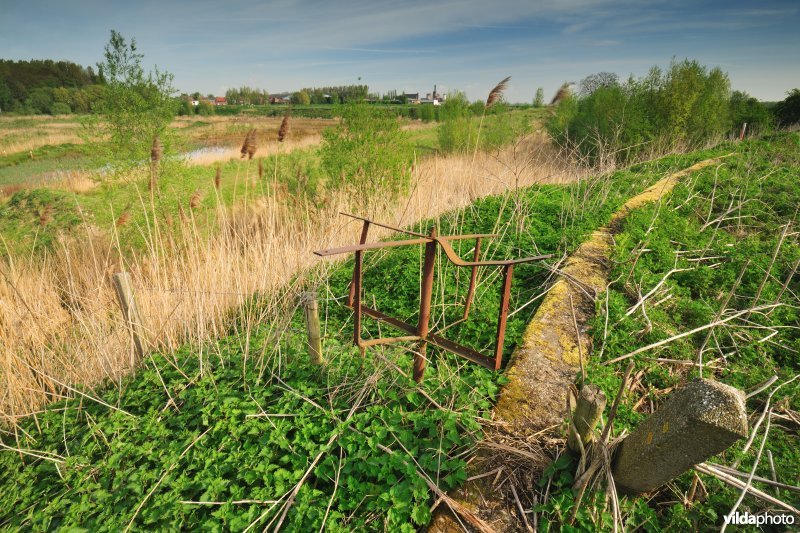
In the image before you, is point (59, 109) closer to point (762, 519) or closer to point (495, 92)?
point (495, 92)

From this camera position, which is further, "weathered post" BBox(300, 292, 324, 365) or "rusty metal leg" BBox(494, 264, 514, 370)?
"weathered post" BBox(300, 292, 324, 365)

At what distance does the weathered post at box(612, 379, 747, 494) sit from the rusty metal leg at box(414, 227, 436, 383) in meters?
1.06

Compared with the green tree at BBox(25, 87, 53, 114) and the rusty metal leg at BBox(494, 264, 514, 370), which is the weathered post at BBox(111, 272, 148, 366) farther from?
the green tree at BBox(25, 87, 53, 114)

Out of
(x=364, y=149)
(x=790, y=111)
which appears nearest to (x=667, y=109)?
(x=790, y=111)

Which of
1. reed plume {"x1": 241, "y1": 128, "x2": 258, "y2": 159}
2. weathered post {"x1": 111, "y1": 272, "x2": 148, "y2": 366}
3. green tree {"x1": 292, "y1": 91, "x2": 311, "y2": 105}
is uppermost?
green tree {"x1": 292, "y1": 91, "x2": 311, "y2": 105}

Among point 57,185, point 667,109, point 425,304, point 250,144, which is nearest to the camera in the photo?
point 425,304

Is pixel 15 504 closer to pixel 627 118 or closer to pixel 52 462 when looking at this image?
pixel 52 462

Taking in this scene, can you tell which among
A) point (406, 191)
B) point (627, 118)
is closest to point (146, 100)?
point (406, 191)

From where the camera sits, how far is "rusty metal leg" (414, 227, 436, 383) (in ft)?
6.48

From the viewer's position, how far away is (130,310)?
10.7 feet

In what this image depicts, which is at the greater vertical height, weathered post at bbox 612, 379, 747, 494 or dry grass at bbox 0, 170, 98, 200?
weathered post at bbox 612, 379, 747, 494

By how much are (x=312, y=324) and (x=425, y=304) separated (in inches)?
36.2

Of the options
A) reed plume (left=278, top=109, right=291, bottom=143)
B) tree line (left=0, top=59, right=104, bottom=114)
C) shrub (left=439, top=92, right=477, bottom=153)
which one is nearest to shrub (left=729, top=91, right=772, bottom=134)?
shrub (left=439, top=92, right=477, bottom=153)

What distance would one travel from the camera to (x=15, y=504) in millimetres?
2432
